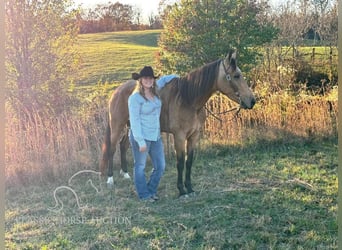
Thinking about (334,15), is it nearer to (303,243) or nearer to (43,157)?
(303,243)

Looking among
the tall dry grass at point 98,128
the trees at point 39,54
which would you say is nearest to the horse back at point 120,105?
the tall dry grass at point 98,128

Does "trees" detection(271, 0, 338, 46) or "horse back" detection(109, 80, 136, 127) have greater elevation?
"trees" detection(271, 0, 338, 46)

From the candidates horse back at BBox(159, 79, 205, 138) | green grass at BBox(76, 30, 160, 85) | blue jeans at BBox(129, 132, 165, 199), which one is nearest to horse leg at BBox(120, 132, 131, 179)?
blue jeans at BBox(129, 132, 165, 199)

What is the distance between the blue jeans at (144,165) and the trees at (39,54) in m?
2.85

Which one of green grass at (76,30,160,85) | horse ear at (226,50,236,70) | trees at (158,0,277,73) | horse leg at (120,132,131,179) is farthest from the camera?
green grass at (76,30,160,85)

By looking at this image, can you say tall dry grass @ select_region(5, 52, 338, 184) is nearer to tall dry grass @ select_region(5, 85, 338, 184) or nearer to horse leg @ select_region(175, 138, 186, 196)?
tall dry grass @ select_region(5, 85, 338, 184)

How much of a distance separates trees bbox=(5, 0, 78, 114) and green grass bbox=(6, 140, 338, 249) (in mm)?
2312

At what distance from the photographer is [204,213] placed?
365cm

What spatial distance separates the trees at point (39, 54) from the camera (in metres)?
6.28

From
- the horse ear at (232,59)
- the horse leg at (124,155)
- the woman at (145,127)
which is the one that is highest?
the horse ear at (232,59)

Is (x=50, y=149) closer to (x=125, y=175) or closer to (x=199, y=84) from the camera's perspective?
(x=125, y=175)

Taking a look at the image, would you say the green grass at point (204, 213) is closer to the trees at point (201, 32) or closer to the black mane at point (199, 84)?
the black mane at point (199, 84)

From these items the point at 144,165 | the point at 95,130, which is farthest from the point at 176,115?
the point at 95,130

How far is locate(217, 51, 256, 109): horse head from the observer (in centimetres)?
384
